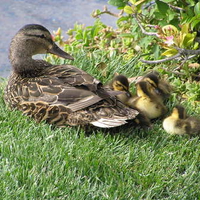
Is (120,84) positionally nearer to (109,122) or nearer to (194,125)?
(109,122)

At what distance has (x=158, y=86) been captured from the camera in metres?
4.58

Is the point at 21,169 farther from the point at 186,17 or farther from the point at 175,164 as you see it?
the point at 186,17

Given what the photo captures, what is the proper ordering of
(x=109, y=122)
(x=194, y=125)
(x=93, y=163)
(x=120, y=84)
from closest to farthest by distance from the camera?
(x=93, y=163), (x=109, y=122), (x=194, y=125), (x=120, y=84)

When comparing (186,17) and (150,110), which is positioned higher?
(186,17)

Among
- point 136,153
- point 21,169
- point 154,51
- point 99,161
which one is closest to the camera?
point 21,169

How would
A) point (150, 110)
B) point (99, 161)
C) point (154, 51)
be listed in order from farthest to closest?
1. point (154, 51)
2. point (150, 110)
3. point (99, 161)

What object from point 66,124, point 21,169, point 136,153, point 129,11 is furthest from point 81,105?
point 129,11

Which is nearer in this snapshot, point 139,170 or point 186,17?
point 139,170

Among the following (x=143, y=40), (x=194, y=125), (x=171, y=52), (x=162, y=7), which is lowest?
(x=194, y=125)

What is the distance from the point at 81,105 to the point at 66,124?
0.69ft

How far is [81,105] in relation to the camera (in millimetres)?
3912

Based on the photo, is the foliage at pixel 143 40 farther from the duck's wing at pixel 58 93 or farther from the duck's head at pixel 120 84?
the duck's wing at pixel 58 93

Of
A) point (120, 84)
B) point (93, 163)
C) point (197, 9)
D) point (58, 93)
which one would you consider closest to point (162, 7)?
point (197, 9)

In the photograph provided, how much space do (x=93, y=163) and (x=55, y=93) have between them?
2.64 feet
